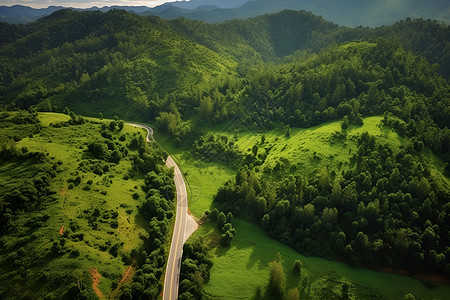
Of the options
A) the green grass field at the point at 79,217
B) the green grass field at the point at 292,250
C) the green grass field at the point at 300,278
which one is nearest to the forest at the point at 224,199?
the green grass field at the point at 79,217

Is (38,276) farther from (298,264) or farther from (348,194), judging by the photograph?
(348,194)

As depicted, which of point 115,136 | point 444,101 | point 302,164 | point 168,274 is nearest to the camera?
point 168,274

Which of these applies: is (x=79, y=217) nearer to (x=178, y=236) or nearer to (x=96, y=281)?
(x=96, y=281)

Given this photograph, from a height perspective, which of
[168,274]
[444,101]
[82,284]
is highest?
[444,101]

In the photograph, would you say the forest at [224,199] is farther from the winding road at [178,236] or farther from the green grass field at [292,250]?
the winding road at [178,236]

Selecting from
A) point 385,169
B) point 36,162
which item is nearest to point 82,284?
point 36,162
